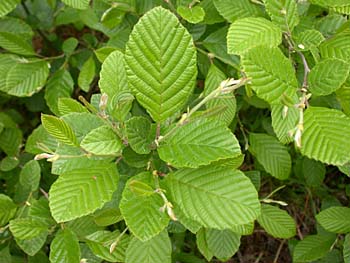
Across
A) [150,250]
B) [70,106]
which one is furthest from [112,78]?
[150,250]

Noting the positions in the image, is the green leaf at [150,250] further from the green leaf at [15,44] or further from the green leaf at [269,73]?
the green leaf at [15,44]

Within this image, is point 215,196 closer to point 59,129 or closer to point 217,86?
point 59,129

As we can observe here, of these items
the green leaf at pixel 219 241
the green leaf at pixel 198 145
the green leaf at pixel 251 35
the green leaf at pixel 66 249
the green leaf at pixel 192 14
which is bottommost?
the green leaf at pixel 219 241

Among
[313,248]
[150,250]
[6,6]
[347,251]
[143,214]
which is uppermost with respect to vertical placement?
[6,6]

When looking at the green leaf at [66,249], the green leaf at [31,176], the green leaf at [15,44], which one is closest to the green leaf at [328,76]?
Result: the green leaf at [66,249]

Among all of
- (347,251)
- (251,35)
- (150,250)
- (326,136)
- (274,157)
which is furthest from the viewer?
(274,157)

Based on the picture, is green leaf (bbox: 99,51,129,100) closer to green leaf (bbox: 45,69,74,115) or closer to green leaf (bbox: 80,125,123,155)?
green leaf (bbox: 80,125,123,155)

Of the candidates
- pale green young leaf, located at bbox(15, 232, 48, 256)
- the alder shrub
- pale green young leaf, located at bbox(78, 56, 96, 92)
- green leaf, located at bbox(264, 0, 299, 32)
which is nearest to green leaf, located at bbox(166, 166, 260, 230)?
the alder shrub
